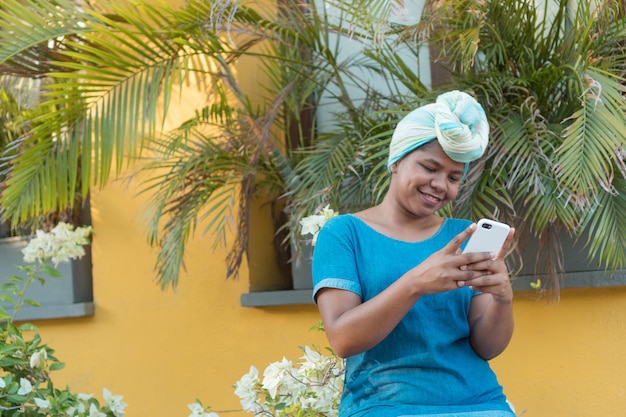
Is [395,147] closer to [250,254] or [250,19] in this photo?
[250,19]

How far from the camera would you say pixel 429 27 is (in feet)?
13.1

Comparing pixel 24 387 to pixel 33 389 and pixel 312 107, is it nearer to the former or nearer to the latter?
pixel 33 389

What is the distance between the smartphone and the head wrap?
0.26 meters

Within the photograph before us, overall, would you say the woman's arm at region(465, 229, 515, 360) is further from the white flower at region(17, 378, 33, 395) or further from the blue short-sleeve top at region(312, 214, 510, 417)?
the white flower at region(17, 378, 33, 395)

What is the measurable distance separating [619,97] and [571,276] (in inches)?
35.9

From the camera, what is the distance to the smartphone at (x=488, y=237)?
2.34m

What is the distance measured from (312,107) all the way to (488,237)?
9.40 feet

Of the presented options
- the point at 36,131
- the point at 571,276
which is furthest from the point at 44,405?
the point at 571,276

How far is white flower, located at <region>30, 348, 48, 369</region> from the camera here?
12.2ft

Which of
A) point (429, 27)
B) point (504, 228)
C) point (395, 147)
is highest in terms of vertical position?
point (429, 27)

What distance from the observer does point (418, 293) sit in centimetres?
235

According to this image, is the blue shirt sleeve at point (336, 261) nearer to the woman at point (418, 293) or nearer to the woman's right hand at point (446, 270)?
the woman at point (418, 293)

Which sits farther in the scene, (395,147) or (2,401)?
(2,401)

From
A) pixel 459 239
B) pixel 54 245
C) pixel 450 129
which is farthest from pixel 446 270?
pixel 54 245
